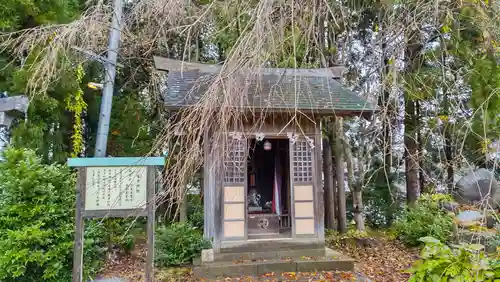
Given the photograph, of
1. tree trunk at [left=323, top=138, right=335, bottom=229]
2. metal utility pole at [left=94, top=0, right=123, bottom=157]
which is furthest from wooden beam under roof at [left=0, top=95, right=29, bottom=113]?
tree trunk at [left=323, top=138, right=335, bottom=229]

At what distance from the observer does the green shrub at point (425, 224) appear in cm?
762

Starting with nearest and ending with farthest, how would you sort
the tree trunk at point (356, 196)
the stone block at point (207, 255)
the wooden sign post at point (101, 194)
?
1. the wooden sign post at point (101, 194)
2. the stone block at point (207, 255)
3. the tree trunk at point (356, 196)

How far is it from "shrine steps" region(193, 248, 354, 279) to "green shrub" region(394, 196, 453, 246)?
8.31 feet

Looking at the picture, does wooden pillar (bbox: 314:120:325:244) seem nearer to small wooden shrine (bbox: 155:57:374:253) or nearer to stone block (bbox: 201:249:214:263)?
small wooden shrine (bbox: 155:57:374:253)

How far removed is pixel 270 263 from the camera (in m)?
6.00

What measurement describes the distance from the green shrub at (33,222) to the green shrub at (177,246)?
1728mm

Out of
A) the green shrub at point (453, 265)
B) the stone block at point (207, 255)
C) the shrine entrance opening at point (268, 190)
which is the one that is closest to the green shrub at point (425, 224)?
the shrine entrance opening at point (268, 190)

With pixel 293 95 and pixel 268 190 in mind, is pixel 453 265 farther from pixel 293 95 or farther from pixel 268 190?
pixel 268 190

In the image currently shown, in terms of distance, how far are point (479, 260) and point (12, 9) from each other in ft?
27.5

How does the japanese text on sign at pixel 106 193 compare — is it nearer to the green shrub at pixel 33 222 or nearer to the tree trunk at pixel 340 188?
the green shrub at pixel 33 222

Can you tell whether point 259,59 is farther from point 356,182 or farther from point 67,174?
point 356,182

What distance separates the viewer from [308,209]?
6.68 meters

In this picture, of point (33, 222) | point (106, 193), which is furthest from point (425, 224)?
point (33, 222)

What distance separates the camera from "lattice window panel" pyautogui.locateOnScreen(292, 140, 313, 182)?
6.71 metres
